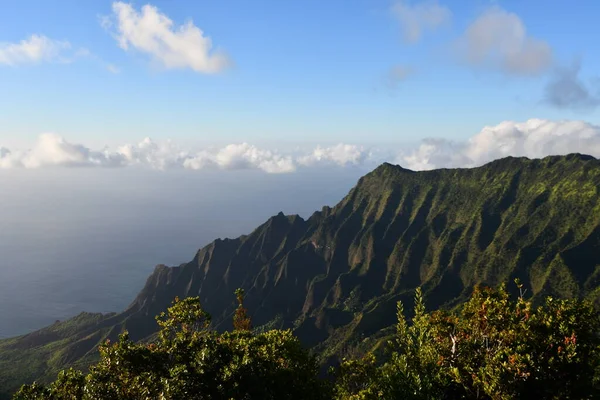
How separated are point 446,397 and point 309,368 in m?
11.9

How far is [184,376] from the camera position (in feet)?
89.5

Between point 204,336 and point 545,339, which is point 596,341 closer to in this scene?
point 545,339

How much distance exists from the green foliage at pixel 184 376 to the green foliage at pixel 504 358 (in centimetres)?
669

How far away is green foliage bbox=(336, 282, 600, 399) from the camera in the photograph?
2724 cm

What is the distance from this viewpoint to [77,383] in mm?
28406

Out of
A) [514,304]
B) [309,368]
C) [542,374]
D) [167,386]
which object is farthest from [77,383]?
[514,304]

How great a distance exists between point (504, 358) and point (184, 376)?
74.3ft

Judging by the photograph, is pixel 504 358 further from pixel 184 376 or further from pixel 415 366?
pixel 184 376

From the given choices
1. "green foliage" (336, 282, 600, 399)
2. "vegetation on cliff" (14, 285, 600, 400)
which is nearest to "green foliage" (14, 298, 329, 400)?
"vegetation on cliff" (14, 285, 600, 400)

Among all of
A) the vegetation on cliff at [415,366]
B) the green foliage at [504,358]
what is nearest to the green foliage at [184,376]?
the vegetation on cliff at [415,366]

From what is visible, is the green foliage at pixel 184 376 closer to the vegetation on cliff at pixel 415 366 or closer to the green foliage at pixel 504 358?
the vegetation on cliff at pixel 415 366

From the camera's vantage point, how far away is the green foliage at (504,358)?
2724 centimetres

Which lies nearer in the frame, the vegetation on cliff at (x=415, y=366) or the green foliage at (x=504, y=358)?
the green foliage at (x=504, y=358)

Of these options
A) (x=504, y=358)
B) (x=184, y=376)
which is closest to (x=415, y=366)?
(x=504, y=358)
